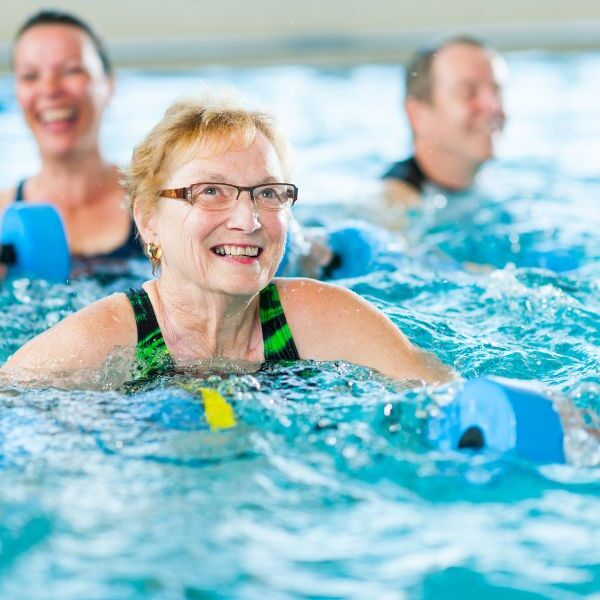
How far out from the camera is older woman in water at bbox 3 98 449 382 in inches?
109

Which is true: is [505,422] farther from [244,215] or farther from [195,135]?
[195,135]

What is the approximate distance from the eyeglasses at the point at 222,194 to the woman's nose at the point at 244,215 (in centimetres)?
1

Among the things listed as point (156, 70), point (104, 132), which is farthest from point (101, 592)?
point (156, 70)

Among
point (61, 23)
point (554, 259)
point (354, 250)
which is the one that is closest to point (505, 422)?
point (354, 250)

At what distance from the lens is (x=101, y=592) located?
2.00 metres

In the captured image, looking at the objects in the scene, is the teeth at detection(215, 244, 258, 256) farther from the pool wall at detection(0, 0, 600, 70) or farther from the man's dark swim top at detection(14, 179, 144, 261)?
the pool wall at detection(0, 0, 600, 70)

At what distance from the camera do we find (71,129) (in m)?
4.58

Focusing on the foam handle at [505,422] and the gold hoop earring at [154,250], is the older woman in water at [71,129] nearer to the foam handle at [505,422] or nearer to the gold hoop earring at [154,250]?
the gold hoop earring at [154,250]

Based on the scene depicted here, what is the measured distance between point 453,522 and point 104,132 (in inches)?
253

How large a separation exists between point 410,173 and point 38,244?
215cm

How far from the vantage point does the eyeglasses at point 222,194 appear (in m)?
2.74

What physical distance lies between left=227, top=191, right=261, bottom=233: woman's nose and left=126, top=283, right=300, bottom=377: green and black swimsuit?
345mm

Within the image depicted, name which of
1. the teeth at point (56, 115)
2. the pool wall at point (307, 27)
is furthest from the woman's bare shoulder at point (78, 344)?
the pool wall at point (307, 27)

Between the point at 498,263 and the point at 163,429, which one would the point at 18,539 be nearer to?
the point at 163,429
